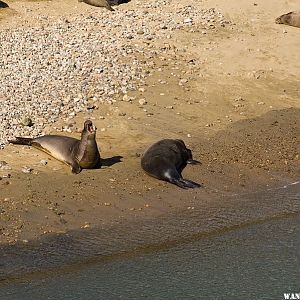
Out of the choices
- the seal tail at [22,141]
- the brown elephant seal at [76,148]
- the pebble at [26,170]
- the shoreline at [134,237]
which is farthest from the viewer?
the seal tail at [22,141]

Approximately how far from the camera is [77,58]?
38.8ft

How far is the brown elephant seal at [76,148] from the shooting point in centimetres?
875

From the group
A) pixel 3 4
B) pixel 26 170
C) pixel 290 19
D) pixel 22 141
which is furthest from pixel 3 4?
pixel 26 170

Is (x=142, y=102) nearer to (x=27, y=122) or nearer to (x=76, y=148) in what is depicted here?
(x=27, y=122)

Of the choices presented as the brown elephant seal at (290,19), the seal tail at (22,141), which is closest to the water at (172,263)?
the seal tail at (22,141)

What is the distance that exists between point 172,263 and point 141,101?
13.3 ft

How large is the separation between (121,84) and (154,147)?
2163 millimetres

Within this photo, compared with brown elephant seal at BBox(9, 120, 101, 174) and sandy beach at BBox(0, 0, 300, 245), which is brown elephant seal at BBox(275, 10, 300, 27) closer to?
sandy beach at BBox(0, 0, 300, 245)

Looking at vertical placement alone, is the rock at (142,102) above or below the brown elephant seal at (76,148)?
below

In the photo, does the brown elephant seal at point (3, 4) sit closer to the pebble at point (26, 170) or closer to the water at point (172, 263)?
the pebble at point (26, 170)

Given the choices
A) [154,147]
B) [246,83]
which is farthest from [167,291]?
[246,83]

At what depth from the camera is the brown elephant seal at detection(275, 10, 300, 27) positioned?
48.7 feet

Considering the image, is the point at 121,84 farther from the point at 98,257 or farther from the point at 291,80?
the point at 98,257

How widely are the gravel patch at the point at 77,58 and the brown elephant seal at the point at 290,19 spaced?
1.15 meters
